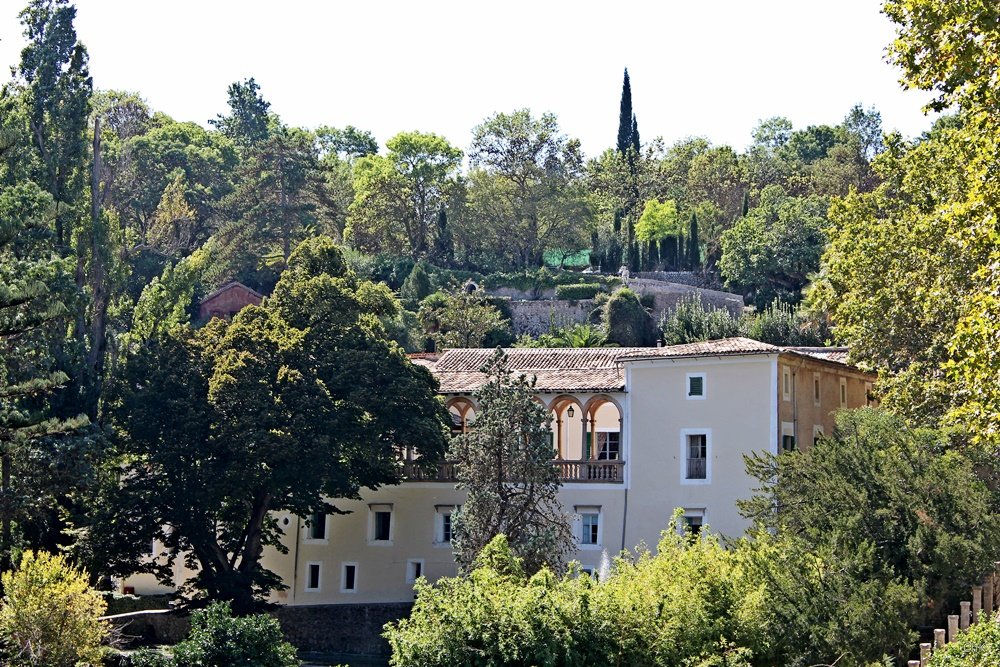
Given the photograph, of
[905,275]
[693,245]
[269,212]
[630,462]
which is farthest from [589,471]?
[693,245]

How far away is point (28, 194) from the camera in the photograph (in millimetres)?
35812

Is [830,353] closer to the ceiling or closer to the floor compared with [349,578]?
closer to the ceiling

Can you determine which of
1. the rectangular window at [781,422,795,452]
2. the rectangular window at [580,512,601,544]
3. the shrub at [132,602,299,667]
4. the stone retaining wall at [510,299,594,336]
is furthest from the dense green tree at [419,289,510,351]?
→ the shrub at [132,602,299,667]

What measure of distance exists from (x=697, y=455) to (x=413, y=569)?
8.85 meters

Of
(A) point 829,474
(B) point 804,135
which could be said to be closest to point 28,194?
(A) point 829,474

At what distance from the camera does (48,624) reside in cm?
2869

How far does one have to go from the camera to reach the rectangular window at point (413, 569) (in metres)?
44.6

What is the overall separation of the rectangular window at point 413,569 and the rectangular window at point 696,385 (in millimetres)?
9054

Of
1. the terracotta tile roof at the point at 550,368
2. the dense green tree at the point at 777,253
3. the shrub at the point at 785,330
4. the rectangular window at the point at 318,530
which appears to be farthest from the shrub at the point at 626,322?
the rectangular window at the point at 318,530

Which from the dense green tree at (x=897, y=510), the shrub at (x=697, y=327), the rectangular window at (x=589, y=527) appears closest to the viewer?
the dense green tree at (x=897, y=510)

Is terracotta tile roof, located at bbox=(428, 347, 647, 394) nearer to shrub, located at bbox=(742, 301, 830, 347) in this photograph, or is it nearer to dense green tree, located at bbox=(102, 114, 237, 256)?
shrub, located at bbox=(742, 301, 830, 347)

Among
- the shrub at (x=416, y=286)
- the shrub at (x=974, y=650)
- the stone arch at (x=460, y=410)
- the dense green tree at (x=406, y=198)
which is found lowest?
the shrub at (x=974, y=650)

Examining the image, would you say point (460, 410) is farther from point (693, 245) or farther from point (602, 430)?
point (693, 245)

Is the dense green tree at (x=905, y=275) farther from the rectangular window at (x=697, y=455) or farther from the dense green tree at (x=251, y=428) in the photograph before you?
the dense green tree at (x=251, y=428)
